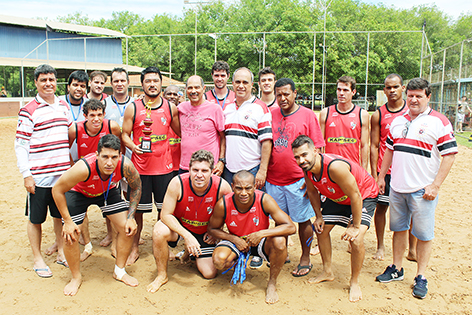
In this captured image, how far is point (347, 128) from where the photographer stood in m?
4.82

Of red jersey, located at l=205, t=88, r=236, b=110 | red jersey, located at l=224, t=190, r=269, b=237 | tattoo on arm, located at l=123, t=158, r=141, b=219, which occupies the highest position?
red jersey, located at l=205, t=88, r=236, b=110

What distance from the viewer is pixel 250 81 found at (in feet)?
15.3

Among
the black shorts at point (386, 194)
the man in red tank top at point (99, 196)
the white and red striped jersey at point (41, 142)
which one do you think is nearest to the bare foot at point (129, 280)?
the man in red tank top at point (99, 196)

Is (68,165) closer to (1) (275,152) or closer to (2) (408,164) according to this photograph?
(1) (275,152)

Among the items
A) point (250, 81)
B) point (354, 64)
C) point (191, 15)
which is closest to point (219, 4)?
point (191, 15)

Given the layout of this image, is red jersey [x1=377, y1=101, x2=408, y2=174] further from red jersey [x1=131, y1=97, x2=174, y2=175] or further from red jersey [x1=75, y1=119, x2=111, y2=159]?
red jersey [x1=75, y1=119, x2=111, y2=159]

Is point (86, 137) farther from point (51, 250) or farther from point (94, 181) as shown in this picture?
point (51, 250)

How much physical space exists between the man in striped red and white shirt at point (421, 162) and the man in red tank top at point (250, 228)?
140 cm

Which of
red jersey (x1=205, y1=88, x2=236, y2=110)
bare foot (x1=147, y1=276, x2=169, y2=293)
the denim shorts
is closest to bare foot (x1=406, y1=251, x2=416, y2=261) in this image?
the denim shorts

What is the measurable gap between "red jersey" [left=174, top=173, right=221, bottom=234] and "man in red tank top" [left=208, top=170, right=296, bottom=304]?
0.11 metres

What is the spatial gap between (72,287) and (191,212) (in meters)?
1.58

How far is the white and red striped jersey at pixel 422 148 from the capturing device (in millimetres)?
3842

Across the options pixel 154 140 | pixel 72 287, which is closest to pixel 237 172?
pixel 154 140

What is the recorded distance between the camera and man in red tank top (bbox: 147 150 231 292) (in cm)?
395
